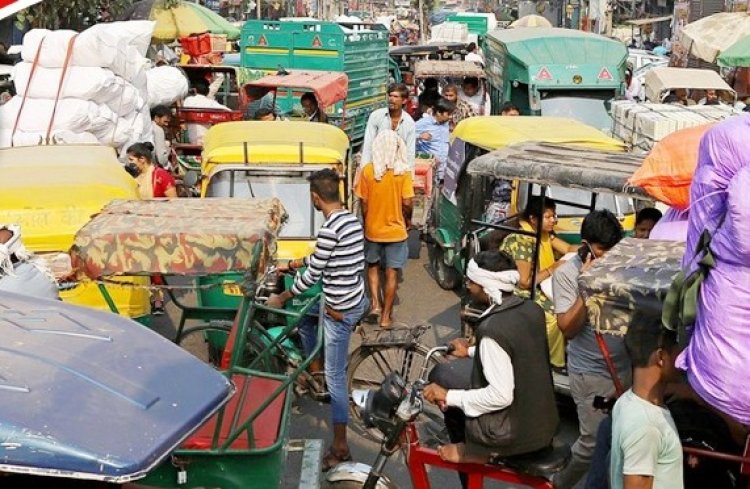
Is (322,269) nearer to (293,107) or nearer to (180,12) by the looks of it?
(293,107)

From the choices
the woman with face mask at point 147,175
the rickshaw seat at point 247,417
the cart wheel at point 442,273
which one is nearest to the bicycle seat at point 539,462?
the rickshaw seat at point 247,417

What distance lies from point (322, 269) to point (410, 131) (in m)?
3.86

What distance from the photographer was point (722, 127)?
10.3 ft

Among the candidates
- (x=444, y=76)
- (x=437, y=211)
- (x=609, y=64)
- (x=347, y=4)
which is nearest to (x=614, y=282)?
(x=437, y=211)

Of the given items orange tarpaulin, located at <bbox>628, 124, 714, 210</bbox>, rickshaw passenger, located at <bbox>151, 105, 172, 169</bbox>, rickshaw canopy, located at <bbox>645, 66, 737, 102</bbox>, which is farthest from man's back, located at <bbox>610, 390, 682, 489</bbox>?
rickshaw canopy, located at <bbox>645, 66, 737, 102</bbox>

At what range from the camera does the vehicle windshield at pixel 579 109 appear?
14320 mm

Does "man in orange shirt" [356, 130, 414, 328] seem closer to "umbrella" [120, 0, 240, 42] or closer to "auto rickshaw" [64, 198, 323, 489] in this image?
"auto rickshaw" [64, 198, 323, 489]

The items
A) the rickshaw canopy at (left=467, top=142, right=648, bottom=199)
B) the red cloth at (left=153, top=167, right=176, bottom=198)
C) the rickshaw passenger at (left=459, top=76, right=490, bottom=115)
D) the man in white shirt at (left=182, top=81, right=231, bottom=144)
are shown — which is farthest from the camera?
the rickshaw passenger at (left=459, top=76, right=490, bottom=115)

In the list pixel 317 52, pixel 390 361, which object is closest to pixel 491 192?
pixel 390 361

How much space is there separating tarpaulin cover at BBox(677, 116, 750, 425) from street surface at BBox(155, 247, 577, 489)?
245 cm

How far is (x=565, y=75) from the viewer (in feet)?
47.9

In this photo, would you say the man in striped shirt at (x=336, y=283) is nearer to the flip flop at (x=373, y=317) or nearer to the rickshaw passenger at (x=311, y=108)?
the flip flop at (x=373, y=317)

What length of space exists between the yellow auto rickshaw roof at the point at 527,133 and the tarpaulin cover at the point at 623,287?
12.6 feet

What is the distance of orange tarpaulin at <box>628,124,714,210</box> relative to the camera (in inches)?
177
